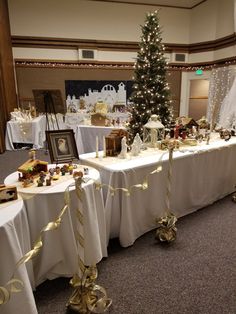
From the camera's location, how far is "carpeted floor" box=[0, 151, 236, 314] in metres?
1.75

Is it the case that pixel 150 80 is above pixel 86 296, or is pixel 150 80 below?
above

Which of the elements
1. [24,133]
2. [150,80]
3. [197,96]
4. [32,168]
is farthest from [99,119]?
[197,96]

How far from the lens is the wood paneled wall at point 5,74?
19.6 feet

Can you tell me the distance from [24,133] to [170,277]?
16.9 feet

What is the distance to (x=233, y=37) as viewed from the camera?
21.7 feet

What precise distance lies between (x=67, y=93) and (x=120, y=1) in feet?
10.4

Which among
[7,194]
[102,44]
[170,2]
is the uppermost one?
[170,2]

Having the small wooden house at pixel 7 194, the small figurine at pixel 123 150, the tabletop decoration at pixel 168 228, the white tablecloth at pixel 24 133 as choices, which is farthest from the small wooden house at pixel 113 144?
the white tablecloth at pixel 24 133

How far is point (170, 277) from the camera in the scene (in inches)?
79.5

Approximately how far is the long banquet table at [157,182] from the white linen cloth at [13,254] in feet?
2.88

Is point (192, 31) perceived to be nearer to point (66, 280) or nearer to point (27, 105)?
point (27, 105)

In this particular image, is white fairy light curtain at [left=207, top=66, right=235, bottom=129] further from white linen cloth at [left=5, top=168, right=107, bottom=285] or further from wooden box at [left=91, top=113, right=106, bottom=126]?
white linen cloth at [left=5, top=168, right=107, bottom=285]

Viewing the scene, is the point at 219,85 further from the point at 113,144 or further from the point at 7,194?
the point at 7,194

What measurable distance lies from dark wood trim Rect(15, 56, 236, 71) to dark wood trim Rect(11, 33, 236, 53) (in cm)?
41
